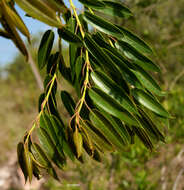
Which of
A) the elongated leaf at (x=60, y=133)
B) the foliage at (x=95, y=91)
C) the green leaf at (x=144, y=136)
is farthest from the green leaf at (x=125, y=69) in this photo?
the elongated leaf at (x=60, y=133)

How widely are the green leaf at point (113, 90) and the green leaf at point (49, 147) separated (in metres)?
0.19

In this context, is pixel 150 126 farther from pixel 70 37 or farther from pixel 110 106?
pixel 70 37

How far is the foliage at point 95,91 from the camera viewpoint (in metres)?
0.51

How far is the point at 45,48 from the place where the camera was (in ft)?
2.16

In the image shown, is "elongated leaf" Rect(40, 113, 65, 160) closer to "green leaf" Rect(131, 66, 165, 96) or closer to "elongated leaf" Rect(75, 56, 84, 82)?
"elongated leaf" Rect(75, 56, 84, 82)

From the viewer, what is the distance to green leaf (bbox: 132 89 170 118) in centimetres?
55


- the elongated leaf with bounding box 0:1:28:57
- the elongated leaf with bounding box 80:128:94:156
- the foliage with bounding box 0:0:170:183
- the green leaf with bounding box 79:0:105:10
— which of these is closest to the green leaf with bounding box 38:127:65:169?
the foliage with bounding box 0:0:170:183

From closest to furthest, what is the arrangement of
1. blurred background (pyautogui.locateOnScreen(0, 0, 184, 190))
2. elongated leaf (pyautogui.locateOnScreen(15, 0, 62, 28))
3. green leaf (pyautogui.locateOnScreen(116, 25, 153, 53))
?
elongated leaf (pyautogui.locateOnScreen(15, 0, 62, 28)) → green leaf (pyautogui.locateOnScreen(116, 25, 153, 53)) → blurred background (pyautogui.locateOnScreen(0, 0, 184, 190))

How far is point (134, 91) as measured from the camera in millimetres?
557

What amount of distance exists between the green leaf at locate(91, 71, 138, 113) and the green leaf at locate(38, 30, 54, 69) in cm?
18

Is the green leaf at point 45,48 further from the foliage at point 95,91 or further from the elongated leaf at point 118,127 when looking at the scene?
the elongated leaf at point 118,127

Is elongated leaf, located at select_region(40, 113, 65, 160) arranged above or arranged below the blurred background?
above

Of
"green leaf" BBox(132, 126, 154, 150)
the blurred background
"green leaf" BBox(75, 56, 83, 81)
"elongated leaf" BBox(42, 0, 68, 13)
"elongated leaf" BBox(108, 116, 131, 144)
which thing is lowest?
the blurred background

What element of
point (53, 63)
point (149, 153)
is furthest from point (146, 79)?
point (149, 153)
